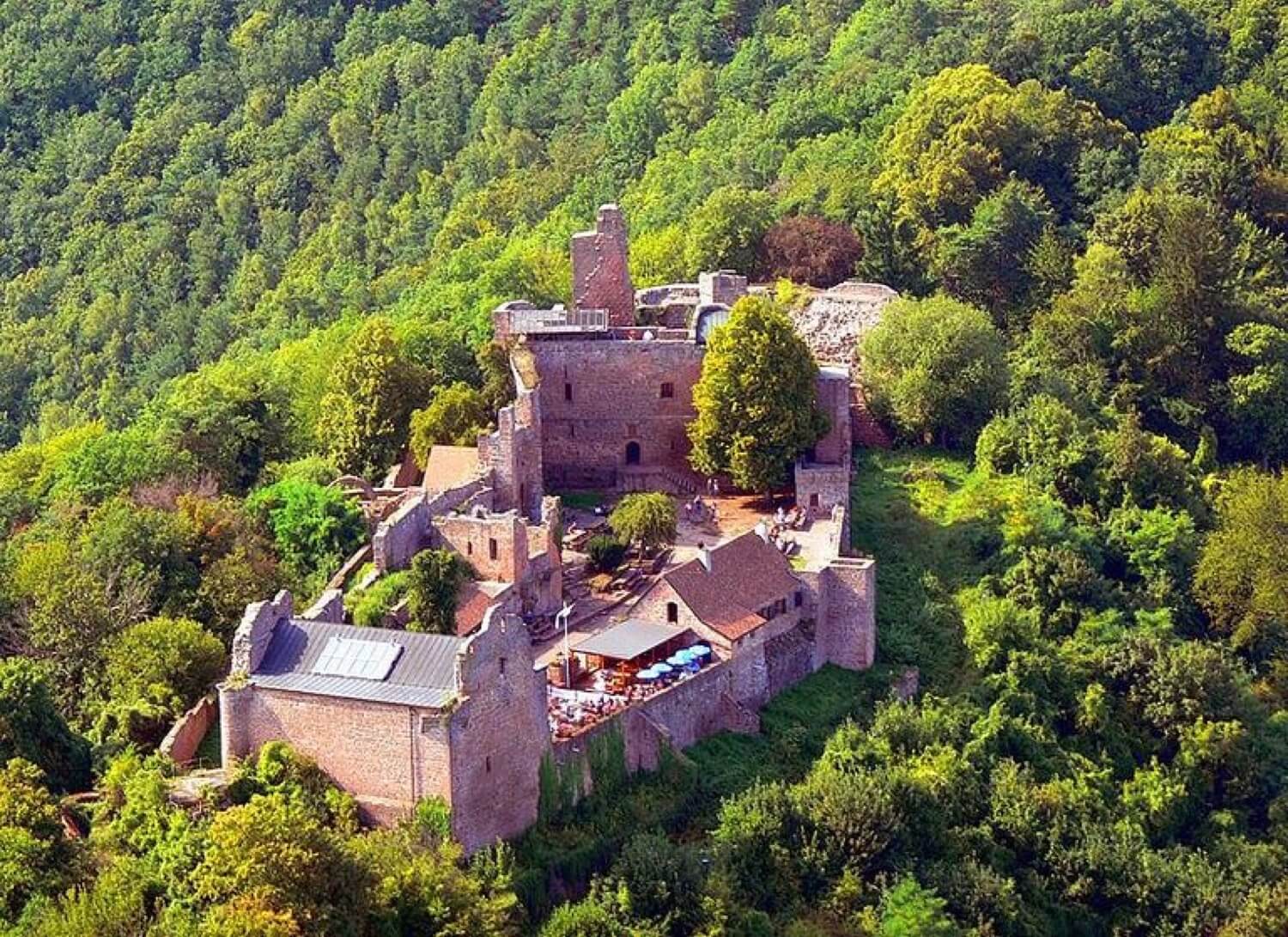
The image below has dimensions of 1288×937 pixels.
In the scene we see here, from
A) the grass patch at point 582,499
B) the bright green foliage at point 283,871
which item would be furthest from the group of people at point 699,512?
the bright green foliage at point 283,871

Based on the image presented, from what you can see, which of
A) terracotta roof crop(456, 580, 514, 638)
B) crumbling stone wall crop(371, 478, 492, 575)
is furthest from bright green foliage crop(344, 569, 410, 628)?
terracotta roof crop(456, 580, 514, 638)

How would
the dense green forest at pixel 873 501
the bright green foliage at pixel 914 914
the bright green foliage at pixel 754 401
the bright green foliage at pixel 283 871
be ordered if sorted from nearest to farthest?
the bright green foliage at pixel 283 871
the dense green forest at pixel 873 501
the bright green foliage at pixel 914 914
the bright green foliage at pixel 754 401

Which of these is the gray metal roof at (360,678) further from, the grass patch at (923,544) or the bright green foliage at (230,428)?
the bright green foliage at (230,428)

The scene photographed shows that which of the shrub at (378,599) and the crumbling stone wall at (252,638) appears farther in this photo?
the shrub at (378,599)

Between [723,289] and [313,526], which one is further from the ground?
[723,289]

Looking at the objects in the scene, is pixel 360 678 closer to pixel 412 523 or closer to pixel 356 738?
pixel 356 738

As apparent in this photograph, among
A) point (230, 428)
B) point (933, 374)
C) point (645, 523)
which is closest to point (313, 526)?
point (645, 523)
